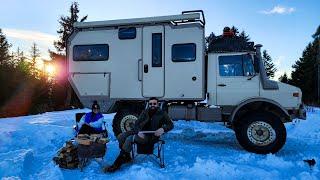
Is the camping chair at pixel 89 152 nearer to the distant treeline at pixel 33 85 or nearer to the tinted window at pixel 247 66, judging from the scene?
the tinted window at pixel 247 66

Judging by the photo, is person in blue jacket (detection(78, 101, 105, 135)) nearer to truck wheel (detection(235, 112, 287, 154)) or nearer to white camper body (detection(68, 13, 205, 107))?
white camper body (detection(68, 13, 205, 107))

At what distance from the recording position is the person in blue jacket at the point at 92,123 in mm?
7789

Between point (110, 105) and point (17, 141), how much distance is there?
2.52 m

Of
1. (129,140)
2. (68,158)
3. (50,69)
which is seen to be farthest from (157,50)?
(50,69)

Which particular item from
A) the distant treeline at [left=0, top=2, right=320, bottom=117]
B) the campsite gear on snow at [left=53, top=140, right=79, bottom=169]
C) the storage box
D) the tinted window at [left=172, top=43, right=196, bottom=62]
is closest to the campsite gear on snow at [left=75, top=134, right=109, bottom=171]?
the campsite gear on snow at [left=53, top=140, right=79, bottom=169]

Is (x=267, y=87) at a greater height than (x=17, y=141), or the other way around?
(x=267, y=87)

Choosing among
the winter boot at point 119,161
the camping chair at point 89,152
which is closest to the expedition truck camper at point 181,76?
the winter boot at point 119,161

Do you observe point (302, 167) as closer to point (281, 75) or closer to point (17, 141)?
point (17, 141)

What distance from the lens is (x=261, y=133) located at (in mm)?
9234

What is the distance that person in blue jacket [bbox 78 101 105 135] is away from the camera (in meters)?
7.79

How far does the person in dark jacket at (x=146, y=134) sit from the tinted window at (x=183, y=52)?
2391mm

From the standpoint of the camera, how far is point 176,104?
1045 centimetres

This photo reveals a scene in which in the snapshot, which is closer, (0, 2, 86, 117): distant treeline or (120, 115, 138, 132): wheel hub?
(120, 115, 138, 132): wheel hub

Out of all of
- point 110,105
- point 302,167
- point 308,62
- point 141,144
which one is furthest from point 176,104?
point 308,62
